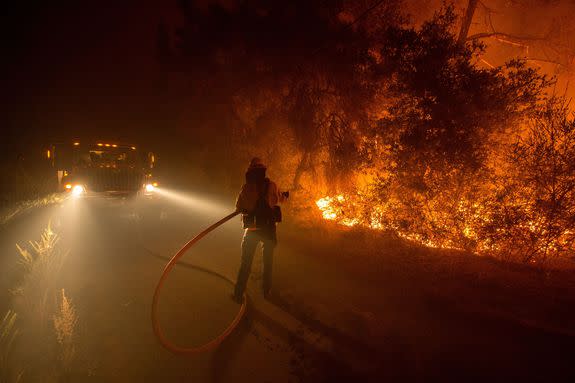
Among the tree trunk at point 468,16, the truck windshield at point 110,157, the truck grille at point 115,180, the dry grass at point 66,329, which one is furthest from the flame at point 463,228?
the truck windshield at point 110,157

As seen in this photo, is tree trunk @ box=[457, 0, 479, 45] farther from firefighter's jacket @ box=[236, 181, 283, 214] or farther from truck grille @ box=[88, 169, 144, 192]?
truck grille @ box=[88, 169, 144, 192]

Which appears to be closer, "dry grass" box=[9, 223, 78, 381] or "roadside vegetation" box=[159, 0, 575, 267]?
"dry grass" box=[9, 223, 78, 381]

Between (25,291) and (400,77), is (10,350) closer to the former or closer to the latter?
(25,291)

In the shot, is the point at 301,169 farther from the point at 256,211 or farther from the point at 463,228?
the point at 256,211

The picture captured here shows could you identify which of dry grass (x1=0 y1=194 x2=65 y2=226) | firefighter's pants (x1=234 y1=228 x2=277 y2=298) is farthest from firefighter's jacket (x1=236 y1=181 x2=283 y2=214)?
dry grass (x1=0 y1=194 x2=65 y2=226)

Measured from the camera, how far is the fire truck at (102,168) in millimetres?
9352

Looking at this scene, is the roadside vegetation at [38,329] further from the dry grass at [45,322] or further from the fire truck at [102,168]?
the fire truck at [102,168]

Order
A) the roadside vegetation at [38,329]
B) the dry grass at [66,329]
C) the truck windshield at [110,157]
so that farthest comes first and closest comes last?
the truck windshield at [110,157] → the dry grass at [66,329] → the roadside vegetation at [38,329]

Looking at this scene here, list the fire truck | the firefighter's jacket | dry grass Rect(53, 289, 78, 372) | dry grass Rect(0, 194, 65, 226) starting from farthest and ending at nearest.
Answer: the fire truck → dry grass Rect(0, 194, 65, 226) → the firefighter's jacket → dry grass Rect(53, 289, 78, 372)

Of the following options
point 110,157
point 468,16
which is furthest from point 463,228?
point 110,157

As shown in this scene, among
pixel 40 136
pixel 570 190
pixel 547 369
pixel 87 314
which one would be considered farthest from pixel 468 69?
pixel 40 136

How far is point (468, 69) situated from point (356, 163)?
317cm

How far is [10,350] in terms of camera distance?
3.14 m

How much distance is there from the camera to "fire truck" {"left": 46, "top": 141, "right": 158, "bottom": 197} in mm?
9352
